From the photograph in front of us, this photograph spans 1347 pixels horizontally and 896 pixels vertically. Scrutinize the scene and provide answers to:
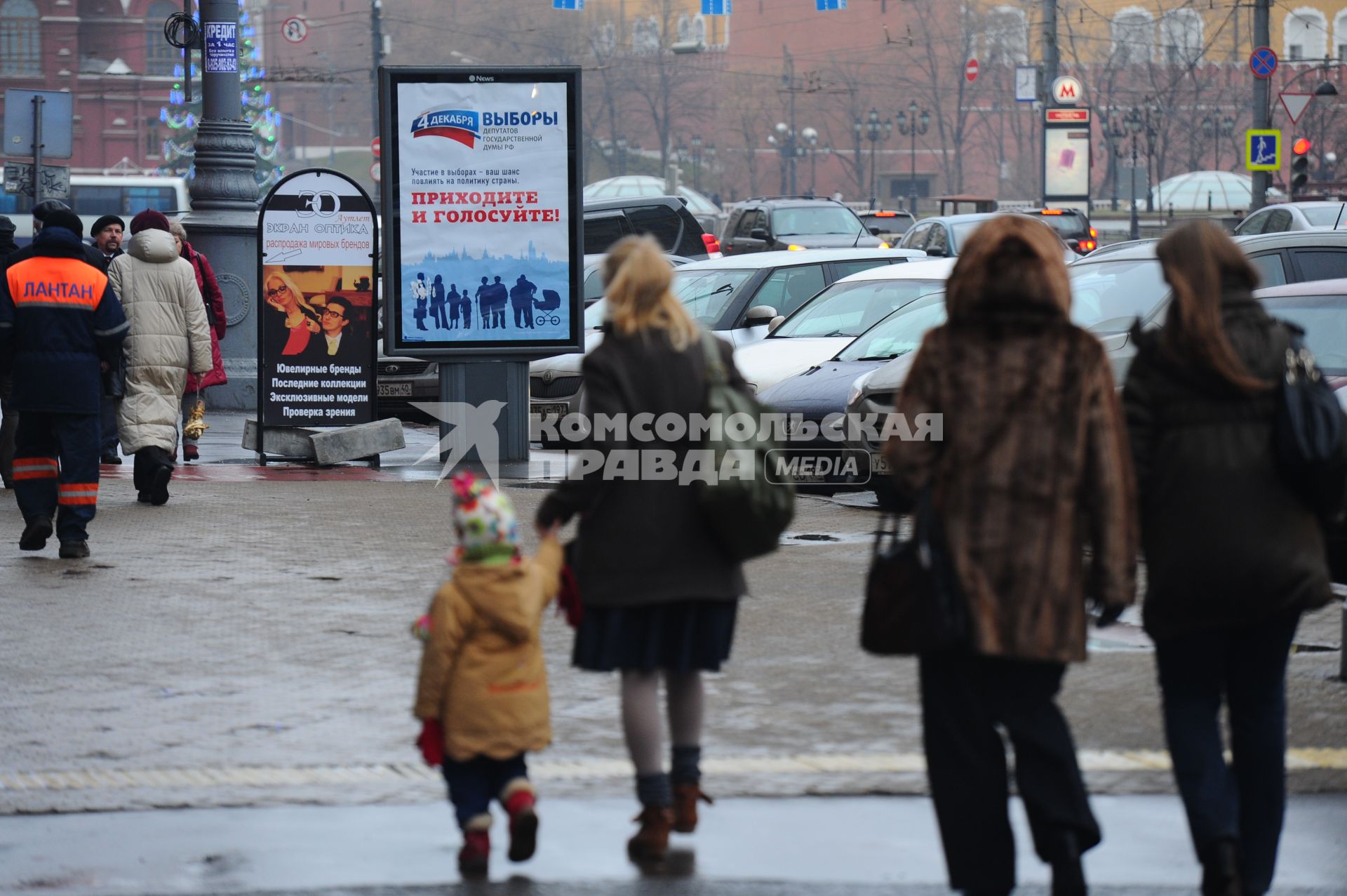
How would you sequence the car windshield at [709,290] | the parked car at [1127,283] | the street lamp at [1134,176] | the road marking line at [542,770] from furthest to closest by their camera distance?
1. the street lamp at [1134,176]
2. the car windshield at [709,290]
3. the parked car at [1127,283]
4. the road marking line at [542,770]

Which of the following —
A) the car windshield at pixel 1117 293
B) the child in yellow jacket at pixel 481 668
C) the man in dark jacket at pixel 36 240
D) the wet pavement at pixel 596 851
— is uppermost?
the man in dark jacket at pixel 36 240

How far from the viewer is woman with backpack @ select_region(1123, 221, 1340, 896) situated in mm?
4293

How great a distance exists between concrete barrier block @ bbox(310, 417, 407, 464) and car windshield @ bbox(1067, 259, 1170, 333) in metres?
4.77

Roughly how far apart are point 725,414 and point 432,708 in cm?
101

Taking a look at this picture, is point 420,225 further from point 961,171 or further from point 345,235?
point 961,171

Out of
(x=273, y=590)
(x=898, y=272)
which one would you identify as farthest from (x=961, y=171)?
(x=273, y=590)

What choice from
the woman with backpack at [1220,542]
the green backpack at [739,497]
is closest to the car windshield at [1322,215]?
the green backpack at [739,497]

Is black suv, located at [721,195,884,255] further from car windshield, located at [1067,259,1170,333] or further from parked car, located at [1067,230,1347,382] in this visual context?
car windshield, located at [1067,259,1170,333]

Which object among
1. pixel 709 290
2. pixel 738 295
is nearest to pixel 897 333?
pixel 738 295

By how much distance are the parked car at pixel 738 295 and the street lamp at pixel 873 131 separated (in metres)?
65.4

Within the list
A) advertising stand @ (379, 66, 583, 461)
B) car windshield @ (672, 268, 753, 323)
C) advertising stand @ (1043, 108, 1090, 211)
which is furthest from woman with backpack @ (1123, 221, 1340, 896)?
advertising stand @ (1043, 108, 1090, 211)

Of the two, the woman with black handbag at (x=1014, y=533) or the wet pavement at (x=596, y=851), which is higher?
the woman with black handbag at (x=1014, y=533)

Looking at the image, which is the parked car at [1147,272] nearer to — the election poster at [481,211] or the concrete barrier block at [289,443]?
the election poster at [481,211]

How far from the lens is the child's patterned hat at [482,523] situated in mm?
4676
